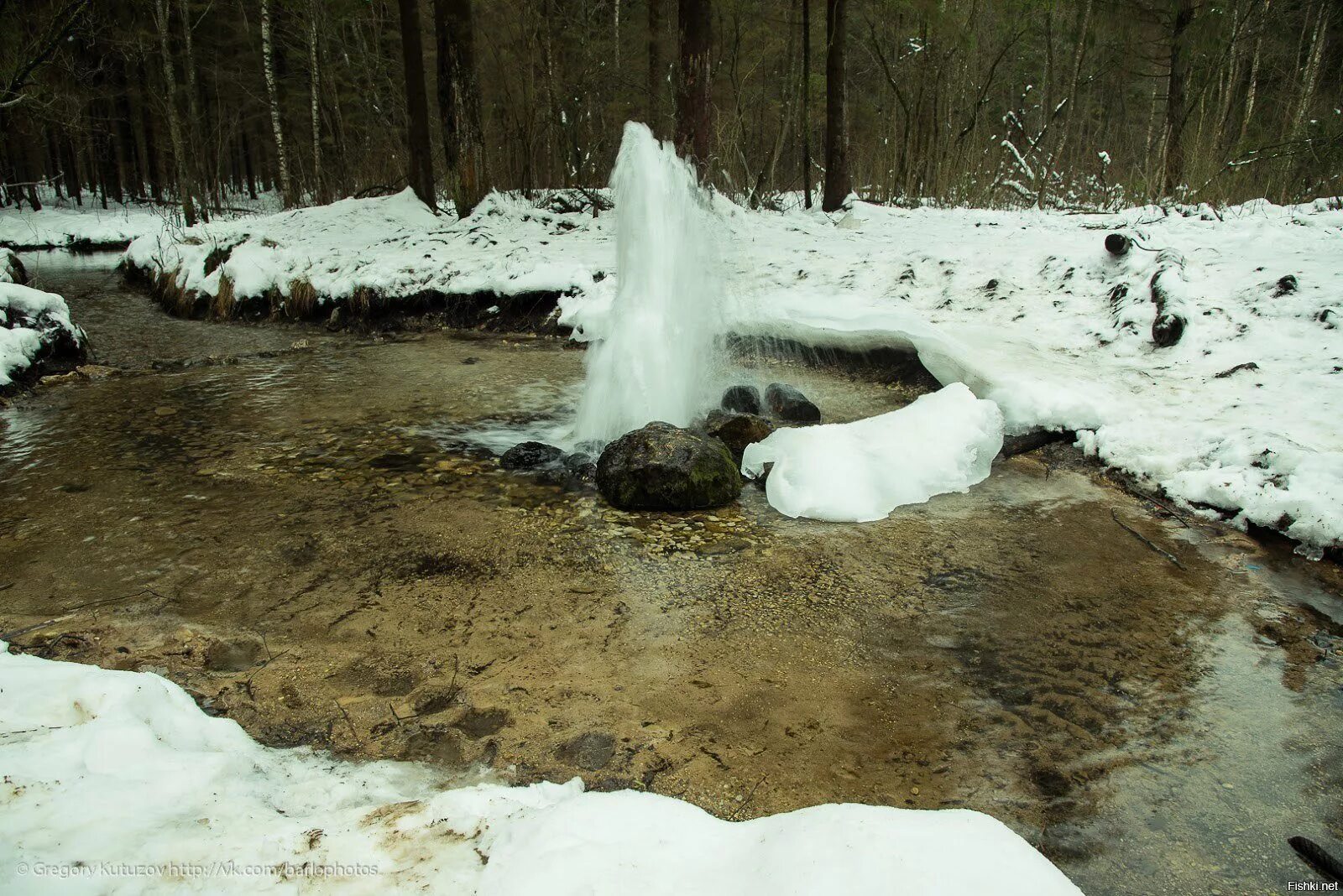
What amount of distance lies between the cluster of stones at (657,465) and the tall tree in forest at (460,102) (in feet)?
25.3

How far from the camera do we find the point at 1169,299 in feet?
17.2

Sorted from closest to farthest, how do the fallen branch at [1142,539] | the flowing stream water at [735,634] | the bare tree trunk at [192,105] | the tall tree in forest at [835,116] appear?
1. the flowing stream water at [735,634]
2. the fallen branch at [1142,539]
3. the tall tree in forest at [835,116]
4. the bare tree trunk at [192,105]

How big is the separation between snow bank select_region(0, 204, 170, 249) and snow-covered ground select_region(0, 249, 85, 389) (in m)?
14.1

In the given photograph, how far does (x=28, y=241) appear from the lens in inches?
741

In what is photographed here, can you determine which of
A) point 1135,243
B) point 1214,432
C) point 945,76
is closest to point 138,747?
point 1214,432

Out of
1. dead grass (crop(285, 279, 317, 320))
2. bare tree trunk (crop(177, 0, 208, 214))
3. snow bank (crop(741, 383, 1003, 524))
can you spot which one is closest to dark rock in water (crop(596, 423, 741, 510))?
snow bank (crop(741, 383, 1003, 524))

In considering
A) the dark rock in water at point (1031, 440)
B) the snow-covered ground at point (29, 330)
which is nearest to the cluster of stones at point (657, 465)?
the dark rock in water at point (1031, 440)

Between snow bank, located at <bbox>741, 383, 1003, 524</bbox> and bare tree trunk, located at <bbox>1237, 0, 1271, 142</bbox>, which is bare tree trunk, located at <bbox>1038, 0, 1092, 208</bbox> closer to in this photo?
bare tree trunk, located at <bbox>1237, 0, 1271, 142</bbox>

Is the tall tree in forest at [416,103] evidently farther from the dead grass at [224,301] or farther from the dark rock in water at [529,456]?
the dark rock in water at [529,456]

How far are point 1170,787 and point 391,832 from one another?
198cm

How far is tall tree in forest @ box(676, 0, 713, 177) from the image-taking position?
8.59 m

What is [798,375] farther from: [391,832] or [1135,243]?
[391,832]

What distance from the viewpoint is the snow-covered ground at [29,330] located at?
588 cm

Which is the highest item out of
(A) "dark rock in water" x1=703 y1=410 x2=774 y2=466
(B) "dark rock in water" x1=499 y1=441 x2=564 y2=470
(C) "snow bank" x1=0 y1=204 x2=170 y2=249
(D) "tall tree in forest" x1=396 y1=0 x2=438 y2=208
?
(D) "tall tree in forest" x1=396 y1=0 x2=438 y2=208
